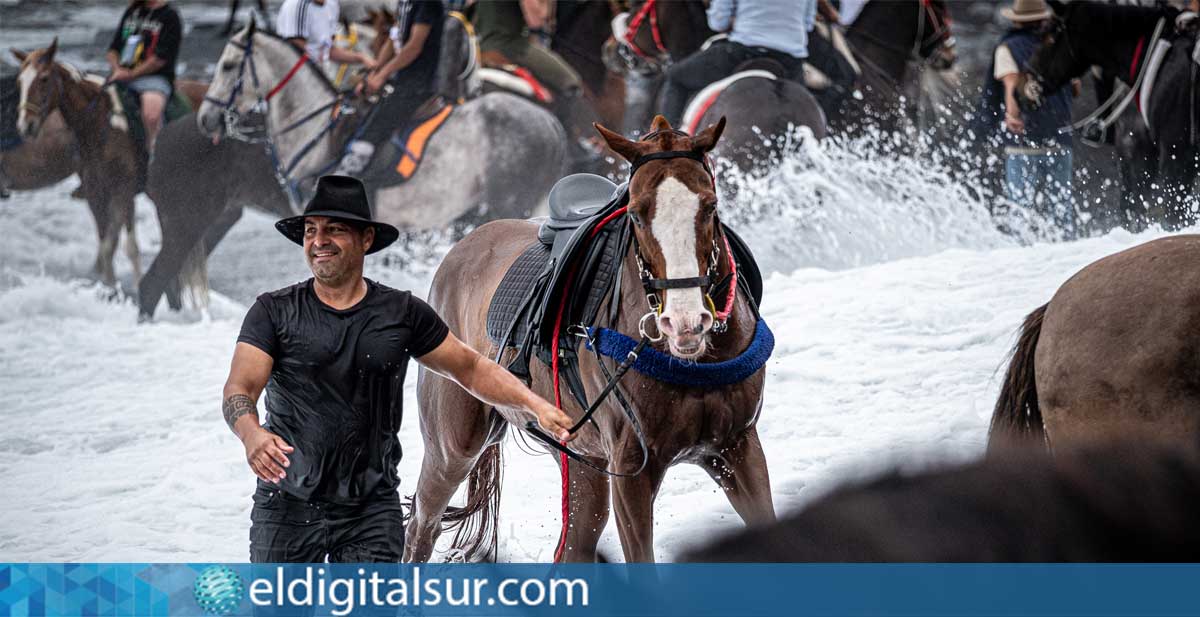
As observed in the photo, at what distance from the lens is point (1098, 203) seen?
27.0 feet

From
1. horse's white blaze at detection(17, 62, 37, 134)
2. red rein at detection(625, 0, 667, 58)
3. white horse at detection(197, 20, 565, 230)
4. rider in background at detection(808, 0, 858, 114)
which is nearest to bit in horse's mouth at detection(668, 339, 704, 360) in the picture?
rider in background at detection(808, 0, 858, 114)

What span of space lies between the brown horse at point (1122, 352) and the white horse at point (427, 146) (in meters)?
6.38

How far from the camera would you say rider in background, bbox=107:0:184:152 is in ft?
31.6

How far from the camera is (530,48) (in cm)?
987

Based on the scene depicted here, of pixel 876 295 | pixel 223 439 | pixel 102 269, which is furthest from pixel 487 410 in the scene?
pixel 102 269

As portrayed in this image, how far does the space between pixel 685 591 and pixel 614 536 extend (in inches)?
192

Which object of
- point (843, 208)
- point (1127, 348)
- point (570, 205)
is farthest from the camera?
point (843, 208)

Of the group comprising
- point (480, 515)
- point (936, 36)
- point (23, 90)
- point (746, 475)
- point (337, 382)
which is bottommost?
point (480, 515)

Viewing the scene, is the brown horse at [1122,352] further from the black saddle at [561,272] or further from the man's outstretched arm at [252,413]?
the man's outstretched arm at [252,413]

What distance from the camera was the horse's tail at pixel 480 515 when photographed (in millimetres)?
5016

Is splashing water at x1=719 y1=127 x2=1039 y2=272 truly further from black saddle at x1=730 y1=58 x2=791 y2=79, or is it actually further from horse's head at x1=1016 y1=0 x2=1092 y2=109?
horse's head at x1=1016 y1=0 x2=1092 y2=109

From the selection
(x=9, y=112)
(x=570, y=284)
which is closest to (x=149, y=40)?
(x=9, y=112)

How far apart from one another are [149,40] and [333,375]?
289 inches

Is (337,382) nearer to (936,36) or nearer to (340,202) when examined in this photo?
(340,202)
